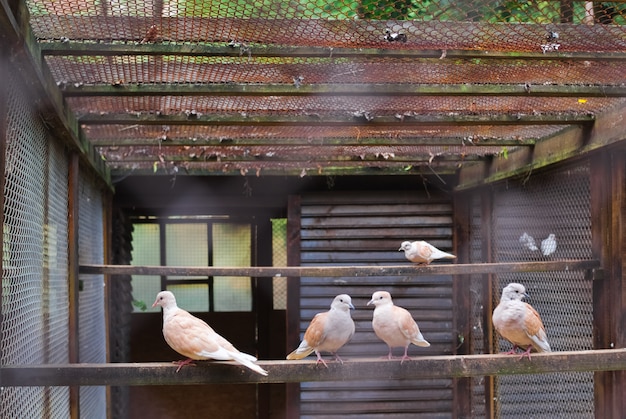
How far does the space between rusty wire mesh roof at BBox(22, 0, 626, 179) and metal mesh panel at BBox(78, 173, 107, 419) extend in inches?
23.4

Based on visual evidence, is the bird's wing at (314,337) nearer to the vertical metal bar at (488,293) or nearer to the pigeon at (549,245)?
the pigeon at (549,245)

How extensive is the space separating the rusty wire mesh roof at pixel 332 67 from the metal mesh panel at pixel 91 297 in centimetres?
59

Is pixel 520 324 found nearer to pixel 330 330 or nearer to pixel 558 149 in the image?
pixel 330 330

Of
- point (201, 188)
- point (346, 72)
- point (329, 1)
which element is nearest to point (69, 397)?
point (346, 72)

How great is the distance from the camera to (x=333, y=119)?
378cm

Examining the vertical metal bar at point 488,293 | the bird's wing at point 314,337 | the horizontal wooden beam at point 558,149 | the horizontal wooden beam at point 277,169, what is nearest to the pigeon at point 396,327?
the bird's wing at point 314,337

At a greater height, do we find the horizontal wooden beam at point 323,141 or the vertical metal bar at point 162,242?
the horizontal wooden beam at point 323,141

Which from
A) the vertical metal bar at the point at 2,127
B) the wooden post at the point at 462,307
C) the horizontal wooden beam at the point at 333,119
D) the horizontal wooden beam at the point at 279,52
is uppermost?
the horizontal wooden beam at the point at 279,52

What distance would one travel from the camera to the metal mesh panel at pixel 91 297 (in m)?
4.36

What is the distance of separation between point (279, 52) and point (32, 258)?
139 centimetres

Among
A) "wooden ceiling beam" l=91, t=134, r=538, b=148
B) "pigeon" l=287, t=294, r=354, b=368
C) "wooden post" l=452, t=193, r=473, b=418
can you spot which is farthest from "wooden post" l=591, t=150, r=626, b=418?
"wooden post" l=452, t=193, r=473, b=418

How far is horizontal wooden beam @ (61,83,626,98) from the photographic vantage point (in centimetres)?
309

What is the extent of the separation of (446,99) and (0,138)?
243 cm

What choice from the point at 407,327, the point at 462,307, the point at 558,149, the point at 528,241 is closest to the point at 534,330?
the point at 407,327
